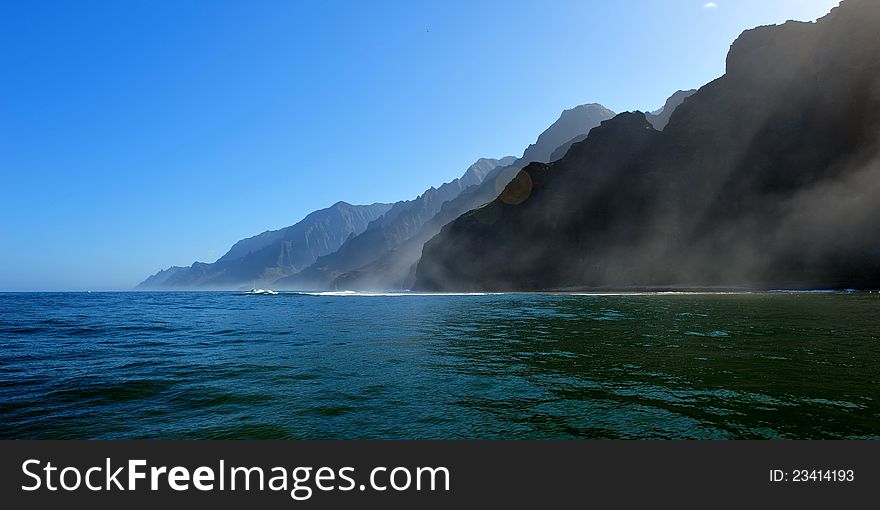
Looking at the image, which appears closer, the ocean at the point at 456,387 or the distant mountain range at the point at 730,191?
the ocean at the point at 456,387

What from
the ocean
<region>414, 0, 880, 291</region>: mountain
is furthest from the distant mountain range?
the ocean

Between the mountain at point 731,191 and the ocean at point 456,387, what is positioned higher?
the mountain at point 731,191

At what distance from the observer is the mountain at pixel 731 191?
110 meters

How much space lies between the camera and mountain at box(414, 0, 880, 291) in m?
110

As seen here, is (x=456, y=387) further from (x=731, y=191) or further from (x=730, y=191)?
(x=730, y=191)

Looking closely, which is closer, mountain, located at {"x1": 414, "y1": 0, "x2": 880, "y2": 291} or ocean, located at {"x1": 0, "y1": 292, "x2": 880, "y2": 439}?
ocean, located at {"x1": 0, "y1": 292, "x2": 880, "y2": 439}

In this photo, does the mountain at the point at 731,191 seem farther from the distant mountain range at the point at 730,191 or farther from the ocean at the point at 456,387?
the ocean at the point at 456,387

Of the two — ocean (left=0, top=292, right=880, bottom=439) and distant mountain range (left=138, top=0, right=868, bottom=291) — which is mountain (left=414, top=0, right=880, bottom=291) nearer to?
distant mountain range (left=138, top=0, right=868, bottom=291)

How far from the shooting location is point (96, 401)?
520 inches

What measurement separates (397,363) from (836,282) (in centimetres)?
12905

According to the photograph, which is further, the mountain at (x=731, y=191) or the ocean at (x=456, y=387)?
the mountain at (x=731, y=191)

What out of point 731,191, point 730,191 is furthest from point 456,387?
point 730,191

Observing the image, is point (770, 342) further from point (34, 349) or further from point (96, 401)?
point (34, 349)

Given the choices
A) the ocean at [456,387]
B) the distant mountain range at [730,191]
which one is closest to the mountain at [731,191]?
the distant mountain range at [730,191]
